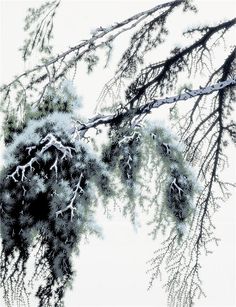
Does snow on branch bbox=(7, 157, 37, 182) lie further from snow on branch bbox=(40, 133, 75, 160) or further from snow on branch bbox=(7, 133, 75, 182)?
snow on branch bbox=(40, 133, 75, 160)

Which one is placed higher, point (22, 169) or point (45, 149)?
point (45, 149)

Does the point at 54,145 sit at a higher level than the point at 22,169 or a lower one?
higher

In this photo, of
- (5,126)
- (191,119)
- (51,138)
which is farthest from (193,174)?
(191,119)

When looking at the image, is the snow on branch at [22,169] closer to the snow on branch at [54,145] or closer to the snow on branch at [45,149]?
the snow on branch at [45,149]

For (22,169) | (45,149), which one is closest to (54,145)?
(45,149)

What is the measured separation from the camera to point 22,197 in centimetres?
319

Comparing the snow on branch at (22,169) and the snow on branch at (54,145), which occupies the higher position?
Result: the snow on branch at (54,145)

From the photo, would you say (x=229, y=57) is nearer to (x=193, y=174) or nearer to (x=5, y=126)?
(x=193, y=174)

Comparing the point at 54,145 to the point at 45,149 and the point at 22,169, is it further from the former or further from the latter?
the point at 22,169

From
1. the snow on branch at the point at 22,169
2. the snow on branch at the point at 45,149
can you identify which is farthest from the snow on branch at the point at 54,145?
the snow on branch at the point at 22,169

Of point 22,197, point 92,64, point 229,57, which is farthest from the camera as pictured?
point 229,57

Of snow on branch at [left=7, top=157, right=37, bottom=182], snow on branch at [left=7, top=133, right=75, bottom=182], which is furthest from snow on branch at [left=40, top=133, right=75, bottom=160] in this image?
snow on branch at [left=7, top=157, right=37, bottom=182]

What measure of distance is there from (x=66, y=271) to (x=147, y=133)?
1.22 metres

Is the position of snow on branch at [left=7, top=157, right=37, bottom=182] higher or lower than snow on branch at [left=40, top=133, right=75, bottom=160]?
lower
